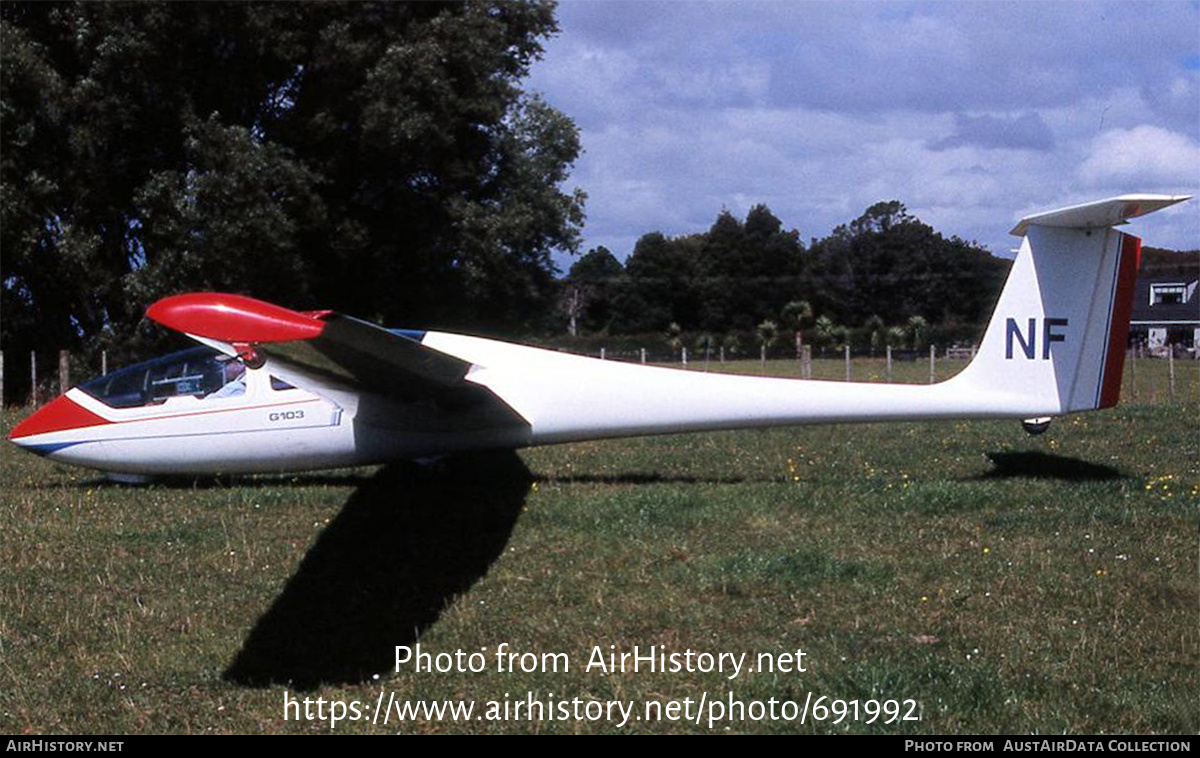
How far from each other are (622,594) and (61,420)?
6.28 metres

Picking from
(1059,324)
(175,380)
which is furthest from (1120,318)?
(175,380)

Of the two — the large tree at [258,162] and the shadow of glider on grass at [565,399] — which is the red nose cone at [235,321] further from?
the large tree at [258,162]

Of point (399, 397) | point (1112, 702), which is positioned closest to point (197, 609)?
point (399, 397)

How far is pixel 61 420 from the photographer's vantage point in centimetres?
1088

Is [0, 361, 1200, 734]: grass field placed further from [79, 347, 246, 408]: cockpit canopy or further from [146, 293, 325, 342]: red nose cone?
[146, 293, 325, 342]: red nose cone

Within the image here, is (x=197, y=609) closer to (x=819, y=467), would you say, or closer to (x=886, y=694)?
(x=886, y=694)

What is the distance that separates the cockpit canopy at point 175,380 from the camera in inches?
420

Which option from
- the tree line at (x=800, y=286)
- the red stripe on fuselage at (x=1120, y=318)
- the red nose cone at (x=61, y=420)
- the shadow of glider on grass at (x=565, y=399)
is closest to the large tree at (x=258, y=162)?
the tree line at (x=800, y=286)

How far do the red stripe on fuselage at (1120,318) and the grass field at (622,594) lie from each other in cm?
81

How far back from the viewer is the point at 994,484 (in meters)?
10.0

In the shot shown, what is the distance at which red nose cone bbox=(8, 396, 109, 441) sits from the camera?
10.8 meters

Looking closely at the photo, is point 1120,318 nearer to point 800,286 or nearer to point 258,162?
point 258,162
